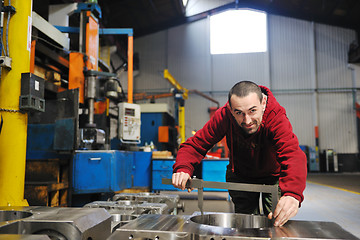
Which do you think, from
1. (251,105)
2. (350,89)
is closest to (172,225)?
(251,105)

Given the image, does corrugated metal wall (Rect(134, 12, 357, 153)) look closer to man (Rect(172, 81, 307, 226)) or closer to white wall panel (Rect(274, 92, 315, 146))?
white wall panel (Rect(274, 92, 315, 146))

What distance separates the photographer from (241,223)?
120 cm

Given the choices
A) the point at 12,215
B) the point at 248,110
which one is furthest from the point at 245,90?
the point at 12,215

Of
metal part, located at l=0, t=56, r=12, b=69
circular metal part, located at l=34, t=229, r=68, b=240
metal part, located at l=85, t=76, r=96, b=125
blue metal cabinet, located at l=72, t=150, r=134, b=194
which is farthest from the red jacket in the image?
metal part, located at l=85, t=76, r=96, b=125

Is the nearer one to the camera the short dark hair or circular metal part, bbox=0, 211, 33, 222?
circular metal part, bbox=0, 211, 33, 222

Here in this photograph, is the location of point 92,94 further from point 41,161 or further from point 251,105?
point 251,105

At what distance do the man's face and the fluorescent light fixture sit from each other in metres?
10.3

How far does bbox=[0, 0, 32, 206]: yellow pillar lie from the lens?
7.14 feet

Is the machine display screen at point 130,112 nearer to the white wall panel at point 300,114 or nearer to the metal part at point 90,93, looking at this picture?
the metal part at point 90,93

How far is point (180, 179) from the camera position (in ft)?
4.12

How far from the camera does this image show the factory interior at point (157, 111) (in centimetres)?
114

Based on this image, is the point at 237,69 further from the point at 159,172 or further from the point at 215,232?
the point at 215,232

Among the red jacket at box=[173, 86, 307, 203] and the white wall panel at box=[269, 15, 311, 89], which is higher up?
the white wall panel at box=[269, 15, 311, 89]

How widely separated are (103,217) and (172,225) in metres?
0.37
